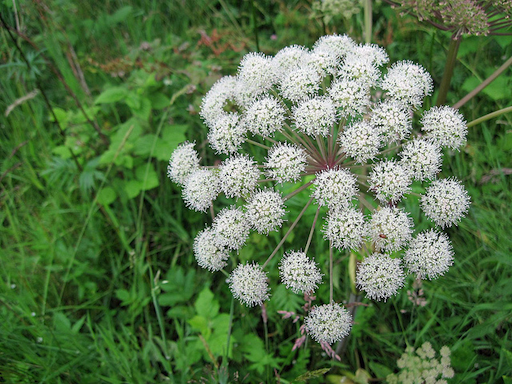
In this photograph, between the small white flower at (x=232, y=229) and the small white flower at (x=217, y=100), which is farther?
the small white flower at (x=217, y=100)

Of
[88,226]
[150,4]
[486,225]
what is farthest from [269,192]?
[150,4]

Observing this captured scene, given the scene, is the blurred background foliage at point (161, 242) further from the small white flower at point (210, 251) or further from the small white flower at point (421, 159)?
the small white flower at point (421, 159)

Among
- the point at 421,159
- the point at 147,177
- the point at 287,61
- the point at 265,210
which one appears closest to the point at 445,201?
the point at 421,159

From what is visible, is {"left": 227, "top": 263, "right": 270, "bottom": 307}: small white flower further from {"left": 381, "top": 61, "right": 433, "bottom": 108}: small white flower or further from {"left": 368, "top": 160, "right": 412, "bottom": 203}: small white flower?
Result: {"left": 381, "top": 61, "right": 433, "bottom": 108}: small white flower

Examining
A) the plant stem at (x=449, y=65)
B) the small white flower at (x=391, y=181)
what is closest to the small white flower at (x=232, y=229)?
the small white flower at (x=391, y=181)

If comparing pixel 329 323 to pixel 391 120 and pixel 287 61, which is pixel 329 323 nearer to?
pixel 391 120

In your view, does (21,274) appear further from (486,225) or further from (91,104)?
(486,225)
